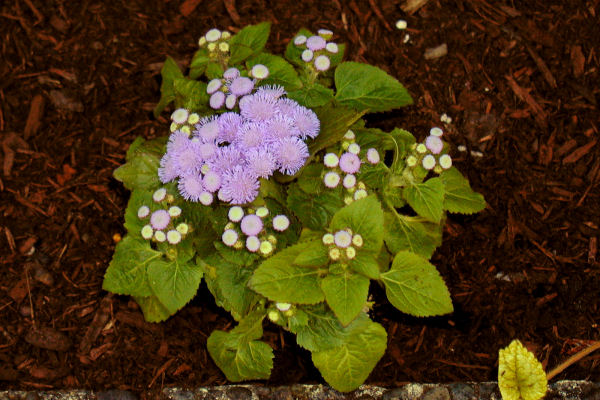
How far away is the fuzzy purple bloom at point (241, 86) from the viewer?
308 centimetres

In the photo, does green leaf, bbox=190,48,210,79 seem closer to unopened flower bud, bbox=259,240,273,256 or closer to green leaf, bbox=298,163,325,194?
green leaf, bbox=298,163,325,194

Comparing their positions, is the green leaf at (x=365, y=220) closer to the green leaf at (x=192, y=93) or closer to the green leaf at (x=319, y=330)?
the green leaf at (x=319, y=330)

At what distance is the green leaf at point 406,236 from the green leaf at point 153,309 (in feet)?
4.16

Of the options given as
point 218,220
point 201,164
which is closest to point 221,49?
point 201,164

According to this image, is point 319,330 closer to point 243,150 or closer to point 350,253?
point 350,253

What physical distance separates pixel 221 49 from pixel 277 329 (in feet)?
5.55

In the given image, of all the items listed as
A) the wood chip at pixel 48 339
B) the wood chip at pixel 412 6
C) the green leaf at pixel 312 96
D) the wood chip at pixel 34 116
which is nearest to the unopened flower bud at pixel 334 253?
the green leaf at pixel 312 96

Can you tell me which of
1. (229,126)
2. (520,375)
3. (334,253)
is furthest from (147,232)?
(520,375)

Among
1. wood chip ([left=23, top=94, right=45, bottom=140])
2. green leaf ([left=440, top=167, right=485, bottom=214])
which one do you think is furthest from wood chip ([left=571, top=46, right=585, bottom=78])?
wood chip ([left=23, top=94, right=45, bottom=140])

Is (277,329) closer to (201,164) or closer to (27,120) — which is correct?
(201,164)

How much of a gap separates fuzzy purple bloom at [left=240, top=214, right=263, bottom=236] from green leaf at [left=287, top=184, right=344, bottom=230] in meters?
0.27

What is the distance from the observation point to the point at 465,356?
12.3 feet

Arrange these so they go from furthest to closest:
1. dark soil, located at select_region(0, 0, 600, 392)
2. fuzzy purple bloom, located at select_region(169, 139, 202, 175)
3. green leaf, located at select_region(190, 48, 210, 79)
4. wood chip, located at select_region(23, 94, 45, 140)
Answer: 1. wood chip, located at select_region(23, 94, 45, 140)
2. dark soil, located at select_region(0, 0, 600, 392)
3. green leaf, located at select_region(190, 48, 210, 79)
4. fuzzy purple bloom, located at select_region(169, 139, 202, 175)

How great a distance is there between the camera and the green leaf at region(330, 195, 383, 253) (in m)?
2.86
